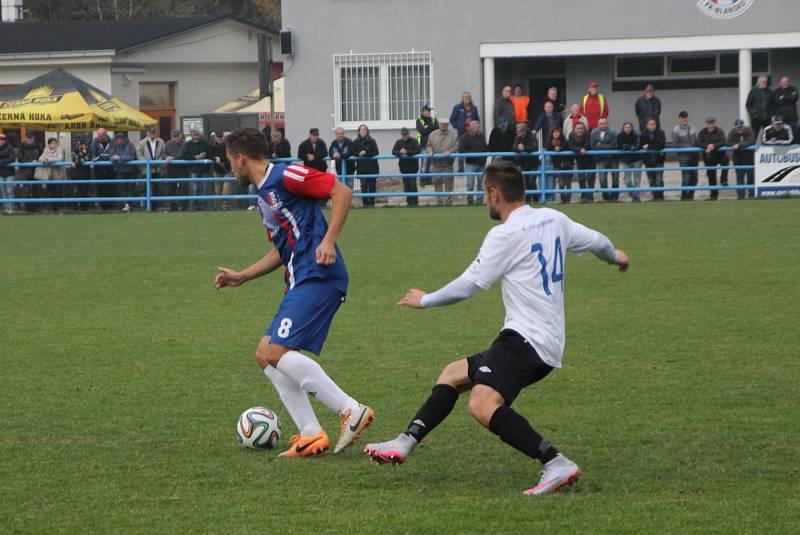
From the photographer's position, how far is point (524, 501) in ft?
17.6

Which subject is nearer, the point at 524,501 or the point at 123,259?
the point at 524,501

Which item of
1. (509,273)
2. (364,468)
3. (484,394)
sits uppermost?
(509,273)

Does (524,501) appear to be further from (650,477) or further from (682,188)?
(682,188)

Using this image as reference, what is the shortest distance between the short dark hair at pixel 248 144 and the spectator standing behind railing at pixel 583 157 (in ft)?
55.3

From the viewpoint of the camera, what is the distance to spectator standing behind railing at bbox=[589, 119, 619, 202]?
76.3 feet

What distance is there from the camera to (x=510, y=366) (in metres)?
5.53

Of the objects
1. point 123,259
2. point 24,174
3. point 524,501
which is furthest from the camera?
point 24,174

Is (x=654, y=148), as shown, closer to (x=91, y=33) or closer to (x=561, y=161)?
(x=561, y=161)

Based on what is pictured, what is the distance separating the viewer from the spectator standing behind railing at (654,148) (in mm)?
23031

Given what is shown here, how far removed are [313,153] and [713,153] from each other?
7136 mm

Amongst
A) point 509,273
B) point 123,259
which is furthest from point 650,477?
point 123,259

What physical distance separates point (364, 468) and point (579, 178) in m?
17.9

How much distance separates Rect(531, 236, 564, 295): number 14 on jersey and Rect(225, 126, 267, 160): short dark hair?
161 cm

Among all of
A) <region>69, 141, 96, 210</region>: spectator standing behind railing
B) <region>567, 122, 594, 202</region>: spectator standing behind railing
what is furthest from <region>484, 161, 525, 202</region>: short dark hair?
<region>69, 141, 96, 210</region>: spectator standing behind railing
